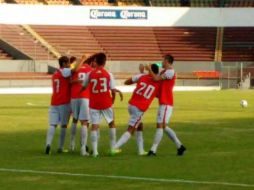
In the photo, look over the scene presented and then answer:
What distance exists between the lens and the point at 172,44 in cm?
8406

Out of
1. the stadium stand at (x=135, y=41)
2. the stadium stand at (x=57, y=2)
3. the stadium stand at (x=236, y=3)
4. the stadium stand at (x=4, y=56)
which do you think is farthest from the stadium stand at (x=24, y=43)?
the stadium stand at (x=236, y=3)

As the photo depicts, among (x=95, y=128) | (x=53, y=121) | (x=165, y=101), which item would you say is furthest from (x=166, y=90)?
(x=53, y=121)

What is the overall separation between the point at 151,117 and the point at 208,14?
5593cm

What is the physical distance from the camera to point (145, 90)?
58.9 ft

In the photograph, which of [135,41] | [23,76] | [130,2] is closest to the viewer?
[23,76]

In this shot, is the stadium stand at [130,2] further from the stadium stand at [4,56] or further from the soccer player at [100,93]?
the soccer player at [100,93]

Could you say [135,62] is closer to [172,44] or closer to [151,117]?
[172,44]

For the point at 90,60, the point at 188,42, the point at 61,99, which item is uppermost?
the point at 188,42

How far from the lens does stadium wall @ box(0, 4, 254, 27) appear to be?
83125 millimetres

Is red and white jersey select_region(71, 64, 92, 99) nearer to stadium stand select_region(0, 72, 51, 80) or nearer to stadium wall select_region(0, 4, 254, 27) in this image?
stadium stand select_region(0, 72, 51, 80)

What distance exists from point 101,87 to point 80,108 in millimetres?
927

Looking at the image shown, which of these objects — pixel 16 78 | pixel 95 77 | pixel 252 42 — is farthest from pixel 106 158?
pixel 252 42

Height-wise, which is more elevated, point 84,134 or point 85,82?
point 85,82

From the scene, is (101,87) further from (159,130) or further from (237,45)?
(237,45)
